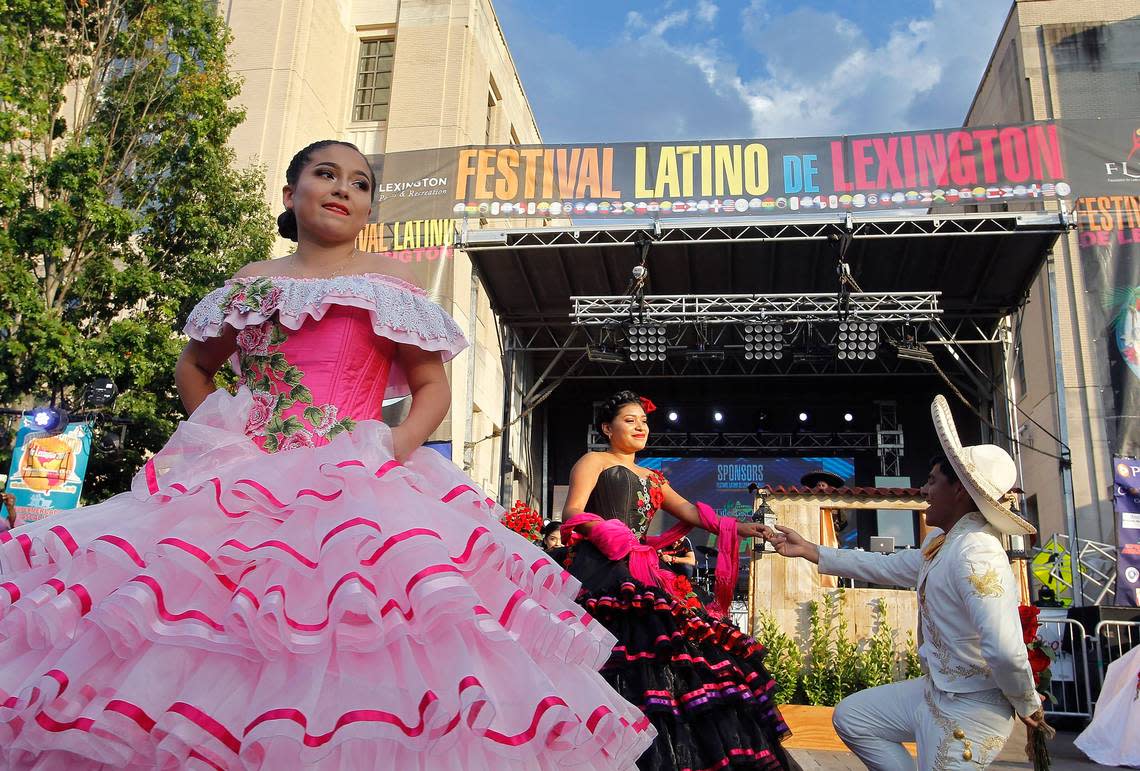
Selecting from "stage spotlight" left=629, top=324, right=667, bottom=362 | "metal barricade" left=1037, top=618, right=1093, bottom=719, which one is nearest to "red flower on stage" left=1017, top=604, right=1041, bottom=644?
"metal barricade" left=1037, top=618, right=1093, bottom=719

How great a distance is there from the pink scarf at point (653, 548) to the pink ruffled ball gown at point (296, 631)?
6.76ft

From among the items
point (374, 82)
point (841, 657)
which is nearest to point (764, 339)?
point (841, 657)

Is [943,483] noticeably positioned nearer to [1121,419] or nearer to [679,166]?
[679,166]

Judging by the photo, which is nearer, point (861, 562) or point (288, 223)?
point (288, 223)

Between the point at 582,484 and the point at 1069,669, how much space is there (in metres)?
6.90

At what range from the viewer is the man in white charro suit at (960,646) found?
9.19ft

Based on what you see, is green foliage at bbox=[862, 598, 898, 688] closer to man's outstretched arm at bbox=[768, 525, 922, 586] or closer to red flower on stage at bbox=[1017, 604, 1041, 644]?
man's outstretched arm at bbox=[768, 525, 922, 586]

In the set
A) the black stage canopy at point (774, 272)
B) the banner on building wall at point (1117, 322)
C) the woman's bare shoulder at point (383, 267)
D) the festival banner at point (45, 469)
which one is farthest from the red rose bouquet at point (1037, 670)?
the banner on building wall at point (1117, 322)

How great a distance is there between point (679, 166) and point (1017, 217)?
5354 millimetres

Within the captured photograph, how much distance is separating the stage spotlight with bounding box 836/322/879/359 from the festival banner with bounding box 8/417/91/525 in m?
11.0

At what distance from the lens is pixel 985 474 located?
3.18 metres

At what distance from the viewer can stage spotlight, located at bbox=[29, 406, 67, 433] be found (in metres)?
8.99

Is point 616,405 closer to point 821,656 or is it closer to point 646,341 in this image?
point 821,656

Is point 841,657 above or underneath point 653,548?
underneath
